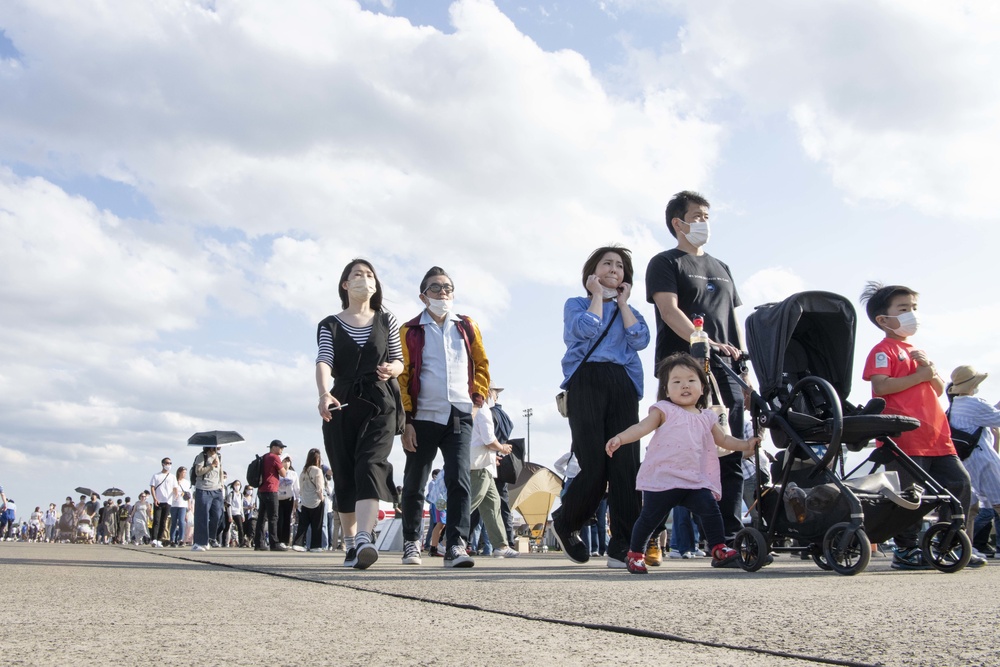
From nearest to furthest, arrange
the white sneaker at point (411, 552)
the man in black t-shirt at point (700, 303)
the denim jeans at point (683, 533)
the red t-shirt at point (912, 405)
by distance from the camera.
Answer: the man in black t-shirt at point (700, 303) → the red t-shirt at point (912, 405) → the white sneaker at point (411, 552) → the denim jeans at point (683, 533)

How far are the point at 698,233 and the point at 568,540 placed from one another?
237 centimetres

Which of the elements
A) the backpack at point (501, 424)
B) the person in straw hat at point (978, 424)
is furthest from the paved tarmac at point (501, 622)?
the backpack at point (501, 424)

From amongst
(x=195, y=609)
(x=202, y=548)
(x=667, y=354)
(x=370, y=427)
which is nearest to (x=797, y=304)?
(x=667, y=354)

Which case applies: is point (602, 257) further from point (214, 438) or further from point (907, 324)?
point (214, 438)

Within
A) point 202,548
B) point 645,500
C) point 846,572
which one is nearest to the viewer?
point 846,572

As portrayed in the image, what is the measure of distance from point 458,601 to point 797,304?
3.60m

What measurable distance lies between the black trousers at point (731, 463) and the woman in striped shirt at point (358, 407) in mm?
2181

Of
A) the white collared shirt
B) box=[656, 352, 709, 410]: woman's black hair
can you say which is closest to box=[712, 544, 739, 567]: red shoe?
box=[656, 352, 709, 410]: woman's black hair

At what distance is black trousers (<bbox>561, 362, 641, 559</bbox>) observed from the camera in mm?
6340

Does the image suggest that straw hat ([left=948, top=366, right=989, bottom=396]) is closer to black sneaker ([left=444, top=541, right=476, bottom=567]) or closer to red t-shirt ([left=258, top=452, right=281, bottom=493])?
black sneaker ([left=444, top=541, right=476, bottom=567])

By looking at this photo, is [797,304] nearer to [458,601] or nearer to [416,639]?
[458,601]

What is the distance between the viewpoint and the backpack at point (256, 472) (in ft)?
51.1

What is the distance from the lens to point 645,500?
5816mm

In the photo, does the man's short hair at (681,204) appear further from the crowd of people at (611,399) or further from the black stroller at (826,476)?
the black stroller at (826,476)
